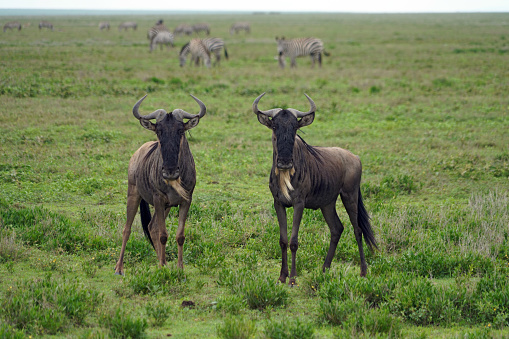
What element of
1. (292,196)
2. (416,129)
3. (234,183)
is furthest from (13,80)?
(292,196)

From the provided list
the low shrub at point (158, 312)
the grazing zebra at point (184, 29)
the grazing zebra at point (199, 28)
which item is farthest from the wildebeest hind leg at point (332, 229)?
the grazing zebra at point (199, 28)

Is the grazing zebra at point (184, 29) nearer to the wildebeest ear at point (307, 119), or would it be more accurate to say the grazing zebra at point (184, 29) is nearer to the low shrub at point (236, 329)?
the wildebeest ear at point (307, 119)

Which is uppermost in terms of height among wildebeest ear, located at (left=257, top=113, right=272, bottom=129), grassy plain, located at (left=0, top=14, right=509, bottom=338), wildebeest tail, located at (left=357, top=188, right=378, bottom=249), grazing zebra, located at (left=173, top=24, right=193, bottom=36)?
grazing zebra, located at (left=173, top=24, right=193, bottom=36)

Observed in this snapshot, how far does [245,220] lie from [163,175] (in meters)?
2.56

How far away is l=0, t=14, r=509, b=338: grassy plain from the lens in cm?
541

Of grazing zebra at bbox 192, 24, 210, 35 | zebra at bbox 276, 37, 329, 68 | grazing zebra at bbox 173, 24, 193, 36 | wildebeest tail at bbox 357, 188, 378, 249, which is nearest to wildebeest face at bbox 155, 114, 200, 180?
wildebeest tail at bbox 357, 188, 378, 249

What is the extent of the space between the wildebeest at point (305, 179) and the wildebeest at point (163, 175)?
1021 mm

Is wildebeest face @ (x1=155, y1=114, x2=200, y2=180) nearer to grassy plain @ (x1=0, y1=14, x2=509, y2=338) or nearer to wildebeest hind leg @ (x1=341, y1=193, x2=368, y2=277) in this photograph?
grassy plain @ (x1=0, y1=14, x2=509, y2=338)

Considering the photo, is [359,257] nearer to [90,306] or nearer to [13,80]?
[90,306]

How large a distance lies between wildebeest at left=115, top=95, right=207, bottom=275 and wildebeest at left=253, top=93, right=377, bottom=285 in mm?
1021

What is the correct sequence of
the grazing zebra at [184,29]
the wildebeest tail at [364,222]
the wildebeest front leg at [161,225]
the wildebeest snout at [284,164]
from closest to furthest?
1. the wildebeest snout at [284,164]
2. the wildebeest front leg at [161,225]
3. the wildebeest tail at [364,222]
4. the grazing zebra at [184,29]

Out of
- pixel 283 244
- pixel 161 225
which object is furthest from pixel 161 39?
pixel 283 244

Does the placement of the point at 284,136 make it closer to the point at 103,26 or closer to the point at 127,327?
the point at 127,327

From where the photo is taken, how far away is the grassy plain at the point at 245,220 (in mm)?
5414
